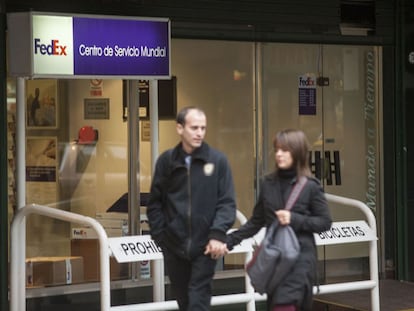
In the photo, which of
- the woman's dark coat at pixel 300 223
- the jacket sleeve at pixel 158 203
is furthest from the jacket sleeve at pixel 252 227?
the jacket sleeve at pixel 158 203

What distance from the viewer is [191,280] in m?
6.42

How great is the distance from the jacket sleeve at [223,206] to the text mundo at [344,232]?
8.02 ft

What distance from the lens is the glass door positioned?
34.7 ft

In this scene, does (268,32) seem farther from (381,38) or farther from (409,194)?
(409,194)

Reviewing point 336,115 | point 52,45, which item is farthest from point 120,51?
point 336,115

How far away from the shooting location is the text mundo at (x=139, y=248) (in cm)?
769

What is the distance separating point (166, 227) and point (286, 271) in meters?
0.87

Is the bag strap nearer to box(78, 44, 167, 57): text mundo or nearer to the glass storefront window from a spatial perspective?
box(78, 44, 167, 57): text mundo

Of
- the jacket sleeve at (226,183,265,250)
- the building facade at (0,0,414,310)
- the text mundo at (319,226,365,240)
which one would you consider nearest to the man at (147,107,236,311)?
the jacket sleeve at (226,183,265,250)

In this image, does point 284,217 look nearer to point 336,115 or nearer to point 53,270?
point 53,270

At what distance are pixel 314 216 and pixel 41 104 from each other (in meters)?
3.70

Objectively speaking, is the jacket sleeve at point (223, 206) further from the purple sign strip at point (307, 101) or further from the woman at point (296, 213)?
the purple sign strip at point (307, 101)

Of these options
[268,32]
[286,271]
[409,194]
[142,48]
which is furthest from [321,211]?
[409,194]

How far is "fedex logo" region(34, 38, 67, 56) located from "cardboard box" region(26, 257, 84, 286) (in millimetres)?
2092
